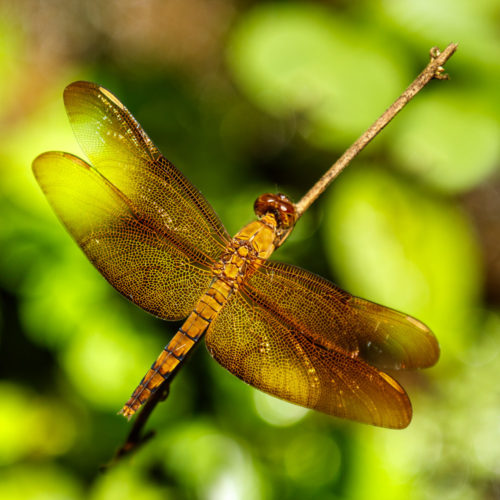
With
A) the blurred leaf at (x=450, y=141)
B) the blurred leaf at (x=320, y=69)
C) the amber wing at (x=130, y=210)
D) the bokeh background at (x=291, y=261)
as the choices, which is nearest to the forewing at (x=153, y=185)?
the amber wing at (x=130, y=210)

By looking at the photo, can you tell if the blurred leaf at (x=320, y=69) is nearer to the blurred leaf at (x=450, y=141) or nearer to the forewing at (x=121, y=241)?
the blurred leaf at (x=450, y=141)

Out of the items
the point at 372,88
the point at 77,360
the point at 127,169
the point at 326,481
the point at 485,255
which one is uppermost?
the point at 485,255

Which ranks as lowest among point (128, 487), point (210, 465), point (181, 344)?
point (128, 487)

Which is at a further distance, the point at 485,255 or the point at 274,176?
the point at 485,255

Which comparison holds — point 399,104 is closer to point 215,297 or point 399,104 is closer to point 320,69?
point 215,297

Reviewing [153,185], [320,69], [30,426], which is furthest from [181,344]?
[320,69]

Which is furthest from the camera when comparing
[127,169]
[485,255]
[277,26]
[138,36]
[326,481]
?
[138,36]

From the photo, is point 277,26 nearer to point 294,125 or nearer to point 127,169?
point 294,125

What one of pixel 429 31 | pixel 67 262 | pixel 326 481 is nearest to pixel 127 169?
pixel 67 262
